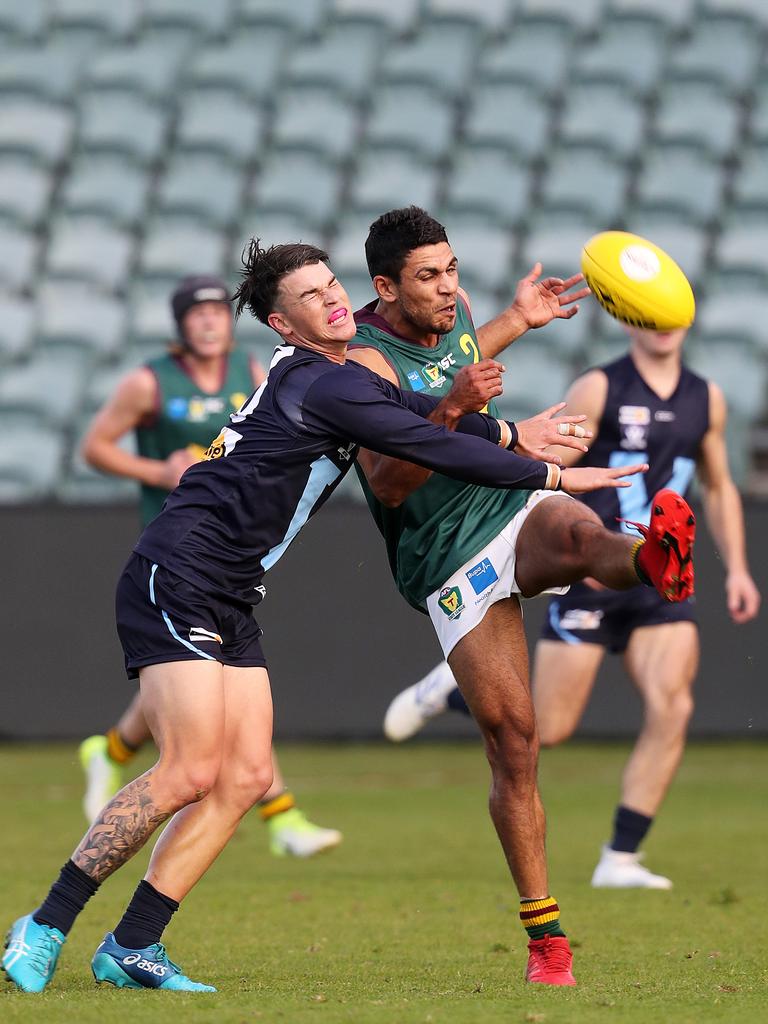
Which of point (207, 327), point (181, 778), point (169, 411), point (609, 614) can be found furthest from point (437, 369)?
point (169, 411)

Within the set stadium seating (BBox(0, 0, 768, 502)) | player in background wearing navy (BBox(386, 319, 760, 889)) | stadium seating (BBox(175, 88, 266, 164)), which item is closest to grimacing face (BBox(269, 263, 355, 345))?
player in background wearing navy (BBox(386, 319, 760, 889))

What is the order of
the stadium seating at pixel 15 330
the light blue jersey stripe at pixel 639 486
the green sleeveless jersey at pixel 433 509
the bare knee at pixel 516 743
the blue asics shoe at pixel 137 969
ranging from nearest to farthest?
the blue asics shoe at pixel 137 969
the bare knee at pixel 516 743
the green sleeveless jersey at pixel 433 509
the light blue jersey stripe at pixel 639 486
the stadium seating at pixel 15 330

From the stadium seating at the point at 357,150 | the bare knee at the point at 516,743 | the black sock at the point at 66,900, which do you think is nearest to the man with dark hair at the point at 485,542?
the bare knee at the point at 516,743

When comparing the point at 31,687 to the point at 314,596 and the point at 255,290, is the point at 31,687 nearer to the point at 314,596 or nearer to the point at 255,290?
the point at 314,596

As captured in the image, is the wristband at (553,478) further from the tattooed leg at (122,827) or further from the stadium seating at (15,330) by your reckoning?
the stadium seating at (15,330)

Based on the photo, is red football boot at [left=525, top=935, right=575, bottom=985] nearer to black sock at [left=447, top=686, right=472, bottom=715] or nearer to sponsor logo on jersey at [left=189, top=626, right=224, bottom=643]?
sponsor logo on jersey at [left=189, top=626, right=224, bottom=643]

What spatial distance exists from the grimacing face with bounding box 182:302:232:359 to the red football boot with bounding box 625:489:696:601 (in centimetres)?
428

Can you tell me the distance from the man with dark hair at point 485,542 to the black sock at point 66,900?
127 centimetres

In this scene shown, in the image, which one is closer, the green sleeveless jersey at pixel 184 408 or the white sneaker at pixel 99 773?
the white sneaker at pixel 99 773

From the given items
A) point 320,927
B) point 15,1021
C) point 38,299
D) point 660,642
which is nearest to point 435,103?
point 38,299

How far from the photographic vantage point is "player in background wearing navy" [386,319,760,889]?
299 inches

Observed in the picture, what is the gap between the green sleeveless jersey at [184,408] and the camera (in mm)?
8688

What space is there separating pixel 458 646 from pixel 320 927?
1652 mm

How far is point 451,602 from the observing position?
213 inches
